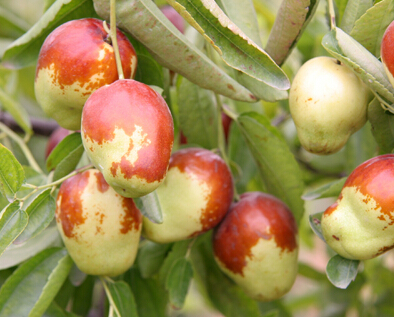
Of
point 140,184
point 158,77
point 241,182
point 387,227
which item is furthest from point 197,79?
point 241,182

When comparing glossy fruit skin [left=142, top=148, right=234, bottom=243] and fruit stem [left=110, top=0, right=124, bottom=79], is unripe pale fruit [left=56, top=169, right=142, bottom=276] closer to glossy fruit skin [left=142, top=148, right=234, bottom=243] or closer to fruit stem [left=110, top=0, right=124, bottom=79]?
glossy fruit skin [left=142, top=148, right=234, bottom=243]

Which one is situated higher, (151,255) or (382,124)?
(382,124)

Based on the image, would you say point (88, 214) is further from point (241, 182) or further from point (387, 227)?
point (241, 182)

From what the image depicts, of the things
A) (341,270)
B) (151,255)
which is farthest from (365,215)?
(151,255)

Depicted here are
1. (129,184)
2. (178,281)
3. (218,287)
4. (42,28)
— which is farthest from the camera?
(218,287)

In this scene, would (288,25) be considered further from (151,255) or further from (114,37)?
(151,255)

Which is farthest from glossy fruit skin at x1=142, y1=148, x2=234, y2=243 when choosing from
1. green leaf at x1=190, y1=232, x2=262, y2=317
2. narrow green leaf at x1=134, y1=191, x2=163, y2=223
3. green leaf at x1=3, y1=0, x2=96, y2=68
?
green leaf at x1=3, y1=0, x2=96, y2=68
